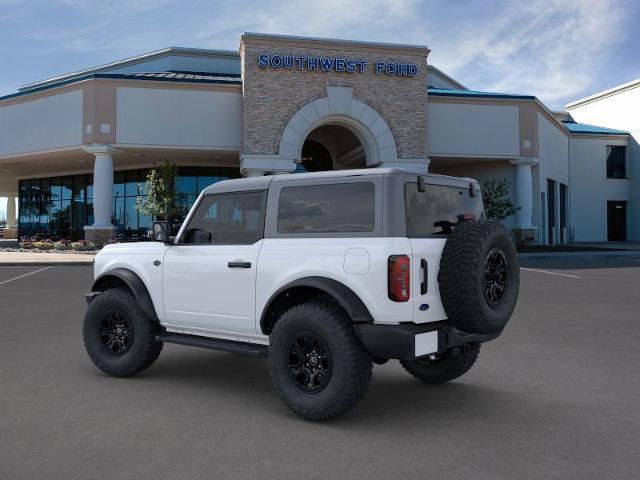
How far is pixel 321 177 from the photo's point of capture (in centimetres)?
504

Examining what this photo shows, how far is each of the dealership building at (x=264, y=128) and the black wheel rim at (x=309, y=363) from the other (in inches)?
935

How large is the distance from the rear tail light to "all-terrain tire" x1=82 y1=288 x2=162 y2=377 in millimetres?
2777

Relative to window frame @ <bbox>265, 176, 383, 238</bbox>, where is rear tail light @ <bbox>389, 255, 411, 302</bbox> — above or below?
below

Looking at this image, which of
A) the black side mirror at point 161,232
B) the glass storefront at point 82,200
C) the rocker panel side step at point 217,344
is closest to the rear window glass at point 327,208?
the rocker panel side step at point 217,344

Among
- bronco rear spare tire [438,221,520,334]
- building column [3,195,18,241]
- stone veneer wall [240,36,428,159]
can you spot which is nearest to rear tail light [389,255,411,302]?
bronco rear spare tire [438,221,520,334]

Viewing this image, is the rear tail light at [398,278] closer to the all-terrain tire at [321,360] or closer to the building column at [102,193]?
the all-terrain tire at [321,360]

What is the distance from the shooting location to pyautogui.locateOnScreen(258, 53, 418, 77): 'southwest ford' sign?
1101 inches

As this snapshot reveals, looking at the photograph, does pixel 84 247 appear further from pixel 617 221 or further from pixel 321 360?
pixel 617 221

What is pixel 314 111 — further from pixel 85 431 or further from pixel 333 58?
pixel 85 431

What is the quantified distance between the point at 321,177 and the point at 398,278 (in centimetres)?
120

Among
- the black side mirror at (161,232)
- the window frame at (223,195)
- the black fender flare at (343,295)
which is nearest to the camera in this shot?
the black fender flare at (343,295)

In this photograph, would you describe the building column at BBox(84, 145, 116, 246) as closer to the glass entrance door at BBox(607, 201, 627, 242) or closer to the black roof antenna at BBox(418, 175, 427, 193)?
the black roof antenna at BBox(418, 175, 427, 193)

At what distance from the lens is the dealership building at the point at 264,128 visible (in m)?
28.4

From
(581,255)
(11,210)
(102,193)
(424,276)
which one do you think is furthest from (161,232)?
Answer: (11,210)
